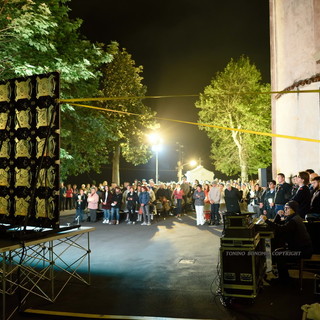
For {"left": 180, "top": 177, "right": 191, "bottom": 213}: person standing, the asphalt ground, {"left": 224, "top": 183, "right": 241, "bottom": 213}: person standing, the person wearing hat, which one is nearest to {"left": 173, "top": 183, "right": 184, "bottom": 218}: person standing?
{"left": 180, "top": 177, "right": 191, "bottom": 213}: person standing

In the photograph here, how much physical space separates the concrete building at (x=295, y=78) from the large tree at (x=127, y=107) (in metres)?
13.3

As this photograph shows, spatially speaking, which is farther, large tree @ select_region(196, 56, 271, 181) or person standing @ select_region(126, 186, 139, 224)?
large tree @ select_region(196, 56, 271, 181)

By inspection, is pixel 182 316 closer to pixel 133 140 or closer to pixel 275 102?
pixel 275 102

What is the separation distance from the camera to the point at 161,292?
6387 millimetres

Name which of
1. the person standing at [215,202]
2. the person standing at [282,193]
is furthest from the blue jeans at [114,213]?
the person standing at [282,193]

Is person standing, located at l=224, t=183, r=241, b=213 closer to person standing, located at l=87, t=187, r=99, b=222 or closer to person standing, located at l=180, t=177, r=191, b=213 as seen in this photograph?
person standing, located at l=180, t=177, r=191, b=213

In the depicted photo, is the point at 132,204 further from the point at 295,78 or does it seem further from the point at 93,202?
the point at 295,78

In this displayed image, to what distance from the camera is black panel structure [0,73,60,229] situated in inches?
242

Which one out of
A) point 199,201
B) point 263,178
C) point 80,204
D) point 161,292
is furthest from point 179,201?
point 161,292

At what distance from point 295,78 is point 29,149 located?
1282 cm

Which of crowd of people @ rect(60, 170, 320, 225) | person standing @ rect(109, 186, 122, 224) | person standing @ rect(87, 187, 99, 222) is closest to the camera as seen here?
crowd of people @ rect(60, 170, 320, 225)

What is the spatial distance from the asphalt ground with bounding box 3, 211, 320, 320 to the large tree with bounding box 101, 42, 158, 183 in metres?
18.7

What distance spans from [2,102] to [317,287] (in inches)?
292

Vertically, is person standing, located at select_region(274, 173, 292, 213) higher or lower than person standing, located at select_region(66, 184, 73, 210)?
higher
